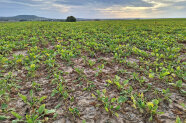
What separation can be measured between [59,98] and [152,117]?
180 cm

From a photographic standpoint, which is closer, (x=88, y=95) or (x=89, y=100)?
(x=89, y=100)

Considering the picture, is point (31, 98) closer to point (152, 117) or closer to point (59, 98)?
point (59, 98)

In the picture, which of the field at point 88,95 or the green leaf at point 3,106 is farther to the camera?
the green leaf at point 3,106

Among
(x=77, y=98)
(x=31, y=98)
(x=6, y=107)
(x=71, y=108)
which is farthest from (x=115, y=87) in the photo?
(x=6, y=107)

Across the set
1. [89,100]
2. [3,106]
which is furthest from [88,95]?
[3,106]

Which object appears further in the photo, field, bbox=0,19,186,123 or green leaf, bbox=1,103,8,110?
green leaf, bbox=1,103,8,110

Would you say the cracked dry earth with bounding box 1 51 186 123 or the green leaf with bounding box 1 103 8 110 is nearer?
the cracked dry earth with bounding box 1 51 186 123

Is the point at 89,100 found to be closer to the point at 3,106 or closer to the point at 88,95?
the point at 88,95

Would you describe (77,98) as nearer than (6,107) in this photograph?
No

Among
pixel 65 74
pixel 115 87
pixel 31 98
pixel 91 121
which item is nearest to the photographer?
pixel 91 121

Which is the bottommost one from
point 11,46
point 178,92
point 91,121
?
point 91,121

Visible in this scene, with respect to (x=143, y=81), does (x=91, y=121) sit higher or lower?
lower

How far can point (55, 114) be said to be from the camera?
6.73ft

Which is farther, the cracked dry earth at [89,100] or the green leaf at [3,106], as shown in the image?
the green leaf at [3,106]
